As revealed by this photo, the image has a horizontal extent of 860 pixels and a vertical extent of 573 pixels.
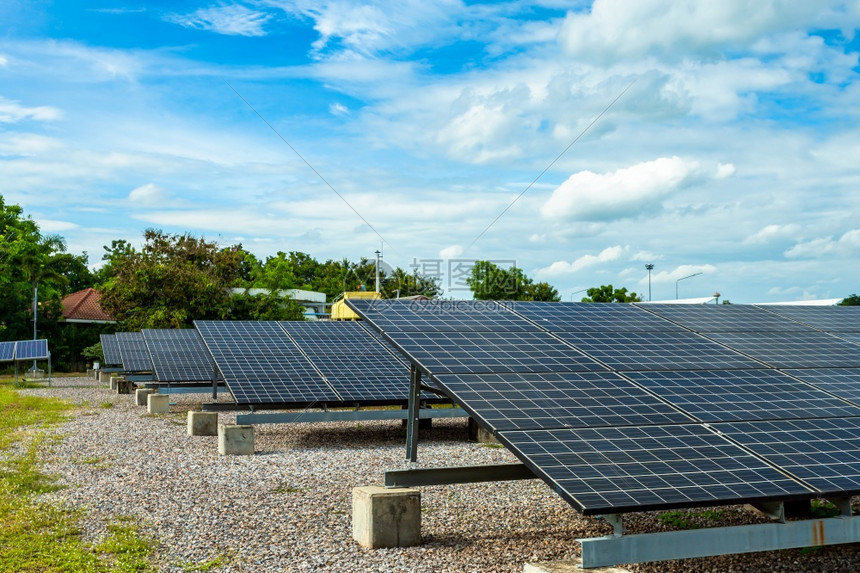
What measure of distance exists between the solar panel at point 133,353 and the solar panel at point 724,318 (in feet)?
79.9

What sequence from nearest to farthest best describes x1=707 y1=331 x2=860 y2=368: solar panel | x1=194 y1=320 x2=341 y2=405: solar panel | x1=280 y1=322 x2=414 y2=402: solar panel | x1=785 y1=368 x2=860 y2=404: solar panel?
x1=785 y1=368 x2=860 y2=404: solar panel → x1=707 y1=331 x2=860 y2=368: solar panel → x1=194 y1=320 x2=341 y2=405: solar panel → x1=280 y1=322 x2=414 y2=402: solar panel

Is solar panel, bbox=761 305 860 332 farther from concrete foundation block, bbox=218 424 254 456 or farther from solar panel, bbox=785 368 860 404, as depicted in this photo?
concrete foundation block, bbox=218 424 254 456

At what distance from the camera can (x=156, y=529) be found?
9531 millimetres

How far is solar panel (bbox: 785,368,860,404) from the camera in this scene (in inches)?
390

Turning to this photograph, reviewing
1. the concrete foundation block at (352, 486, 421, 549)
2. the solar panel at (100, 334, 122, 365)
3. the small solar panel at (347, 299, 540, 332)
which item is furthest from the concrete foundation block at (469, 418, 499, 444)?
the solar panel at (100, 334, 122, 365)

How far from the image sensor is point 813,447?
7879 millimetres

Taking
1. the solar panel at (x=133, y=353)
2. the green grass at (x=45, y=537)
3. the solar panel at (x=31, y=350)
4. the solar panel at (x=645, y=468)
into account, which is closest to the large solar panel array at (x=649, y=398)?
the solar panel at (x=645, y=468)

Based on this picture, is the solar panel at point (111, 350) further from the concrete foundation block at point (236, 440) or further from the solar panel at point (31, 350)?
the concrete foundation block at point (236, 440)

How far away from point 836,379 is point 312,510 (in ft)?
24.9

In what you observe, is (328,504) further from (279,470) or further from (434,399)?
(434,399)

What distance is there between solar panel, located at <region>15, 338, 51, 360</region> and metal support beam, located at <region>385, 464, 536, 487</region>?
1373 inches

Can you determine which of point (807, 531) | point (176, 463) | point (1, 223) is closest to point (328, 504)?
point (176, 463)

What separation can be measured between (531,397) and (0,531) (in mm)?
6718

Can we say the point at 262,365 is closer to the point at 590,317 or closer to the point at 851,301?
the point at 590,317
